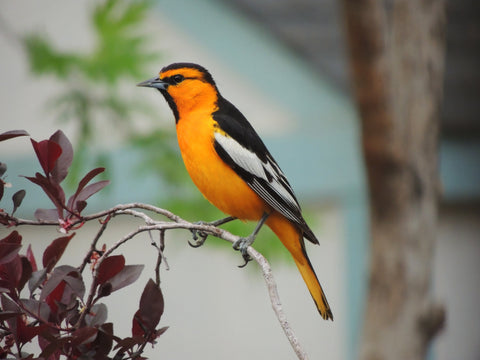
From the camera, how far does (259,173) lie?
1797 millimetres

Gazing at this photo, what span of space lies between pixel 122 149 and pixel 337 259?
190 centimetres

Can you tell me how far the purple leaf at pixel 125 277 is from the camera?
1.09 metres

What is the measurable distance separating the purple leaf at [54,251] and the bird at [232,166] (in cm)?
74

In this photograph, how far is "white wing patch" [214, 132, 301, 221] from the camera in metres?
1.77

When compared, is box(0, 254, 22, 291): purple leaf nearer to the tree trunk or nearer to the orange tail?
the orange tail

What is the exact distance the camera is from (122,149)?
15.5 feet

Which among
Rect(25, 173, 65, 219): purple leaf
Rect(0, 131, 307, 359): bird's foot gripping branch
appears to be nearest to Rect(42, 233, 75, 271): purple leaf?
Rect(0, 131, 307, 359): bird's foot gripping branch

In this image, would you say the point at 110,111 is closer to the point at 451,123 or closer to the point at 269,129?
the point at 269,129

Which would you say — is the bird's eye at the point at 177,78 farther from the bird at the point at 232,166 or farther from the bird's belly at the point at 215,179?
the bird's belly at the point at 215,179

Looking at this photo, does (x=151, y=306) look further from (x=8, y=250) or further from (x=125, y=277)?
(x=8, y=250)

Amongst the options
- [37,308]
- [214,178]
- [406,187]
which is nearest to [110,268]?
[37,308]

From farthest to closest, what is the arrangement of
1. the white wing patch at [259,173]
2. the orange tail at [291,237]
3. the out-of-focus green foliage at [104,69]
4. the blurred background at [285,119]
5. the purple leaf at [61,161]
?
the blurred background at [285,119]
the out-of-focus green foliage at [104,69]
the orange tail at [291,237]
the white wing patch at [259,173]
the purple leaf at [61,161]

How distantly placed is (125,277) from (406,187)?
8.31 ft

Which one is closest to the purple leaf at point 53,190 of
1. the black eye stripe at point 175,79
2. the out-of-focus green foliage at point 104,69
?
the black eye stripe at point 175,79
